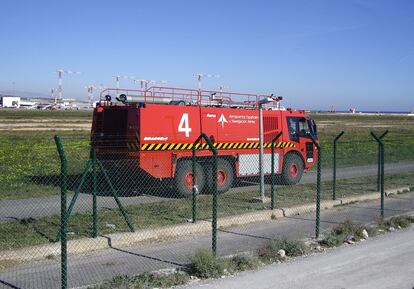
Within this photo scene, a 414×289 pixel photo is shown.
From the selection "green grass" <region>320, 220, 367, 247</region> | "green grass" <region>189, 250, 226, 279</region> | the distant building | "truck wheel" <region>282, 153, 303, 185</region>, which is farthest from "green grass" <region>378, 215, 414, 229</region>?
the distant building

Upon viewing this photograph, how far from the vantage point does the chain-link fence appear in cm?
802

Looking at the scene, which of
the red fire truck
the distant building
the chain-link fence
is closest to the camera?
the chain-link fence

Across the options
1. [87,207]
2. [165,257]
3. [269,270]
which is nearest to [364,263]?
[269,270]

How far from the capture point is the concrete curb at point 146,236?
26.8 feet

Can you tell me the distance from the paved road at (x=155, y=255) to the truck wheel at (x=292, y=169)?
5.64m

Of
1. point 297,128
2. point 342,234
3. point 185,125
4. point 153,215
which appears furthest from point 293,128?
point 342,234

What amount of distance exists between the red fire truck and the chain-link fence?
61 millimetres

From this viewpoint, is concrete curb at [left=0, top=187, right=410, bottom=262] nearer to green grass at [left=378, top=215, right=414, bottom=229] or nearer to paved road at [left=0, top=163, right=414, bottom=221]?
green grass at [left=378, top=215, right=414, bottom=229]

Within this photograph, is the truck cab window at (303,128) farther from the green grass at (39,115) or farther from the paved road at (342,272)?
the green grass at (39,115)

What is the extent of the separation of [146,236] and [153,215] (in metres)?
2.17

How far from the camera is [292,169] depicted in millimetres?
18625

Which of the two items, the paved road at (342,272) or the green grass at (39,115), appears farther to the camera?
the green grass at (39,115)

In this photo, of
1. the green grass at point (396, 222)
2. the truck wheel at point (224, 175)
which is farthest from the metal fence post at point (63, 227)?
the truck wheel at point (224, 175)

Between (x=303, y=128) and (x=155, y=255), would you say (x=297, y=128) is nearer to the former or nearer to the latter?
(x=303, y=128)
